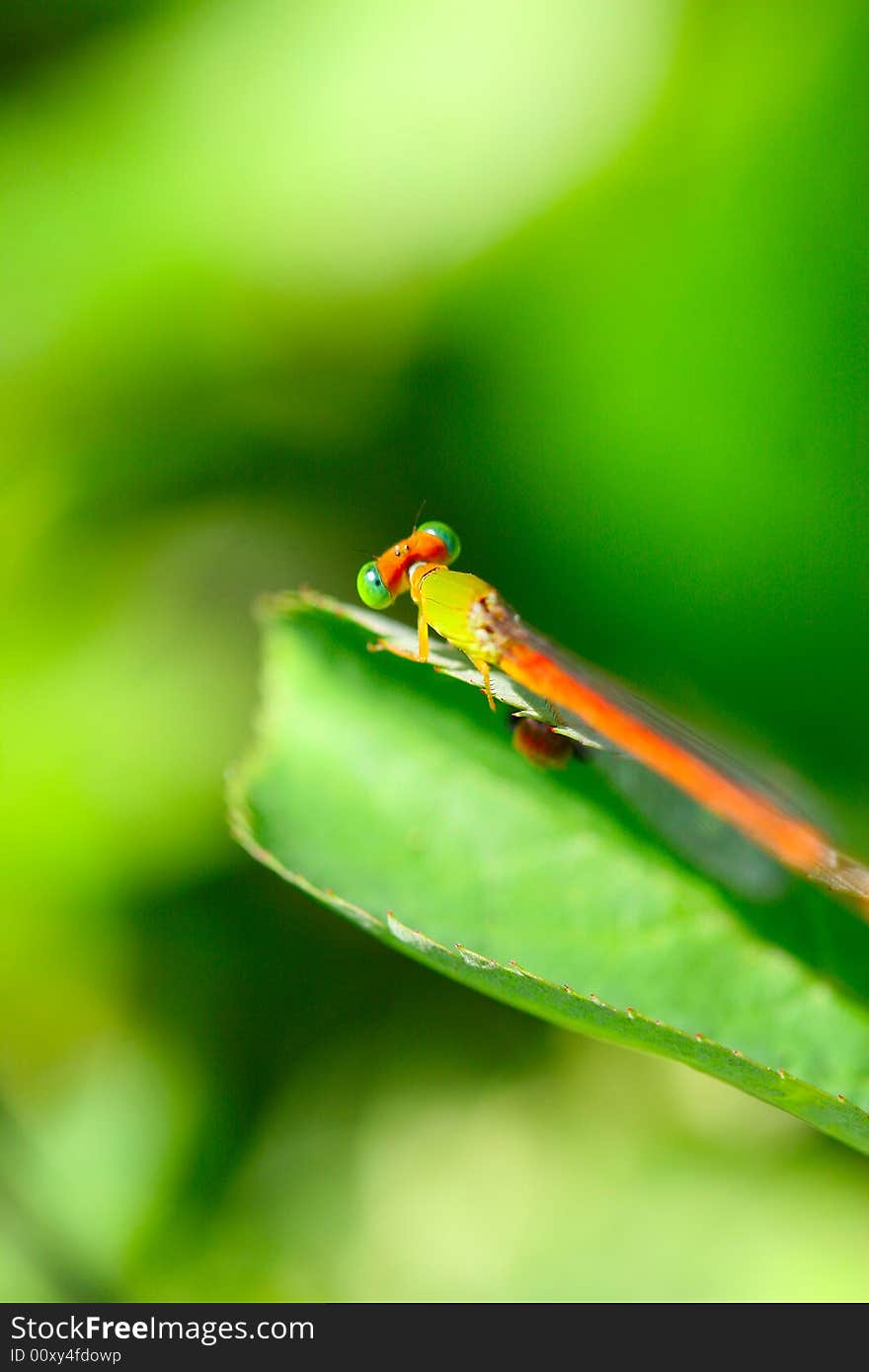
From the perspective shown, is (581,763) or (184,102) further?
(184,102)

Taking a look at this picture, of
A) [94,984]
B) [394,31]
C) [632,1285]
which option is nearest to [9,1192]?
[94,984]

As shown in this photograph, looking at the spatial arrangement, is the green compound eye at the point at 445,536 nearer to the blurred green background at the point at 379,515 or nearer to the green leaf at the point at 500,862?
the green leaf at the point at 500,862

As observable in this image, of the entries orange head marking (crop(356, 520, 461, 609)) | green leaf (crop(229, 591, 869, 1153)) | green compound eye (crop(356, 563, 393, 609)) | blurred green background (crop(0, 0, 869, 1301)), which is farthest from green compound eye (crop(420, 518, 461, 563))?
blurred green background (crop(0, 0, 869, 1301))

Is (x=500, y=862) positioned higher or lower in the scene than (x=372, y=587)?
lower

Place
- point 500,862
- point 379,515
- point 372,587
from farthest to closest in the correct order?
point 379,515 < point 372,587 < point 500,862

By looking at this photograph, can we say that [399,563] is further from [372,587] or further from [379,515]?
[379,515]

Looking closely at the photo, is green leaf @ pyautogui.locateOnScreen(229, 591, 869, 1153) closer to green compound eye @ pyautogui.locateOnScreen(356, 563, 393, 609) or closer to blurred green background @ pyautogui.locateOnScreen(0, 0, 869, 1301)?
green compound eye @ pyautogui.locateOnScreen(356, 563, 393, 609)

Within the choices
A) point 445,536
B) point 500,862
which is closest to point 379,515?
point 445,536
